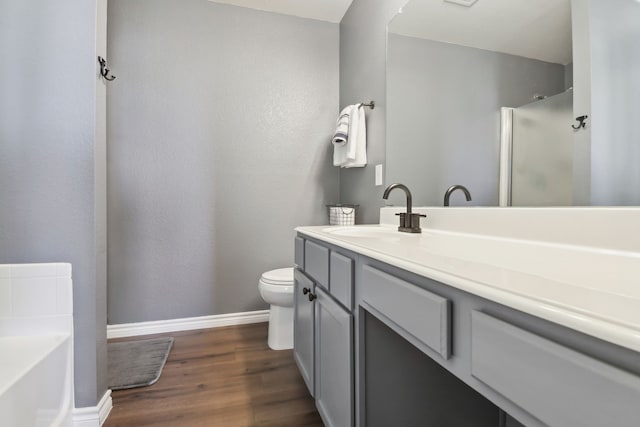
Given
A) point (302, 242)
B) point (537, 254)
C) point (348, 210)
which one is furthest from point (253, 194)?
point (537, 254)

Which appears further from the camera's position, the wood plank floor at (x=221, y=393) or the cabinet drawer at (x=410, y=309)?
the wood plank floor at (x=221, y=393)

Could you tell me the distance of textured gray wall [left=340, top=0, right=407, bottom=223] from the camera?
178 cm

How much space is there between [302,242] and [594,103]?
1.13m

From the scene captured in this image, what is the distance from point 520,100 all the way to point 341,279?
2.82 ft

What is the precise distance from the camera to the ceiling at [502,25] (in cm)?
86

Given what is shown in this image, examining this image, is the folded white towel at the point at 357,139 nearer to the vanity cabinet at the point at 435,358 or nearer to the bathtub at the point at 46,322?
the vanity cabinet at the point at 435,358

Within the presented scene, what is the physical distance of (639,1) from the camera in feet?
2.17

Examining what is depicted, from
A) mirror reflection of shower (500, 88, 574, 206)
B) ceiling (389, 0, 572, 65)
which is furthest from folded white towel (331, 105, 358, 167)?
mirror reflection of shower (500, 88, 574, 206)

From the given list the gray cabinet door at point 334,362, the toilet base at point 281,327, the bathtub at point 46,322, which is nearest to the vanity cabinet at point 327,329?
the gray cabinet door at point 334,362

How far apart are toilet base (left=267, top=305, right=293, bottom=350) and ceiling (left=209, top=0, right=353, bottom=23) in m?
2.23

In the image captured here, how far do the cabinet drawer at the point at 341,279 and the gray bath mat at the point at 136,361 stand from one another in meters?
1.25

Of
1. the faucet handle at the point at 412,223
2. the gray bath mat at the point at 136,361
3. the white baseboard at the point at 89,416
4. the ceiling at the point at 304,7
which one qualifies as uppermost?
the ceiling at the point at 304,7

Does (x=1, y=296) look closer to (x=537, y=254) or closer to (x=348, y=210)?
(x=348, y=210)

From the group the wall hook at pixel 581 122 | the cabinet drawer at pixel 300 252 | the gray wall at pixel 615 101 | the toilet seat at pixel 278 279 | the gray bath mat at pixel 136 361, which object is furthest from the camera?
the toilet seat at pixel 278 279
